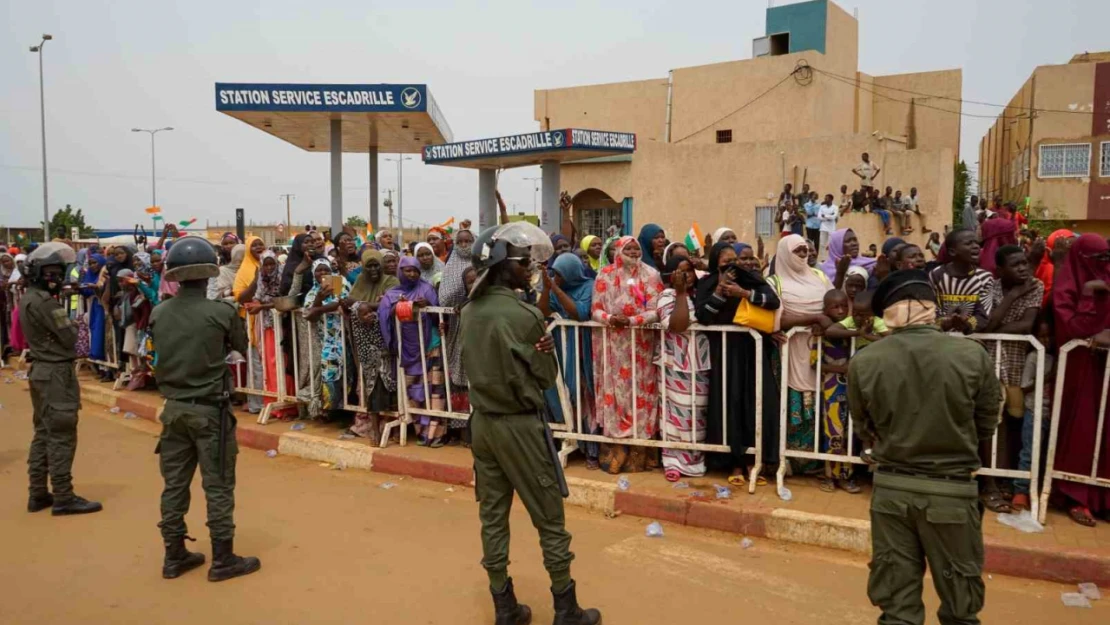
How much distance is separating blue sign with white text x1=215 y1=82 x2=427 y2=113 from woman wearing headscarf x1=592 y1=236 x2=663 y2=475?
10.3 m

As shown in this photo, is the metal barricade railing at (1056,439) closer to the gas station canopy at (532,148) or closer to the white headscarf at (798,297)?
the white headscarf at (798,297)

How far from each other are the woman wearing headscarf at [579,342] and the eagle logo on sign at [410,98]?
991 centimetres

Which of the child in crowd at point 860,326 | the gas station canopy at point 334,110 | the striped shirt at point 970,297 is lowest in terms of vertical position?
the child in crowd at point 860,326

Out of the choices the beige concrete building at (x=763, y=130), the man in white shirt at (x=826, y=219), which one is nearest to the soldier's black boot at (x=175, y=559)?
the man in white shirt at (x=826, y=219)

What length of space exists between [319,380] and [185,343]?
10.4 ft

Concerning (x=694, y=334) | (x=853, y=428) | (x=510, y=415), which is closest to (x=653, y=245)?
(x=694, y=334)

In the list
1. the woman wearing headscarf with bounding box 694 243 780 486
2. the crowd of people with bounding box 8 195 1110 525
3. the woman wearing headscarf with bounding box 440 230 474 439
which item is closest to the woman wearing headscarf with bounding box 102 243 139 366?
the crowd of people with bounding box 8 195 1110 525

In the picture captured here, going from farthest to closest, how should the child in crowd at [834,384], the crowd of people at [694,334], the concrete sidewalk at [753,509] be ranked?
the child in crowd at [834,384], the crowd of people at [694,334], the concrete sidewalk at [753,509]

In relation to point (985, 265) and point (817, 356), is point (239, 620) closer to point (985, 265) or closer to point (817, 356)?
point (817, 356)

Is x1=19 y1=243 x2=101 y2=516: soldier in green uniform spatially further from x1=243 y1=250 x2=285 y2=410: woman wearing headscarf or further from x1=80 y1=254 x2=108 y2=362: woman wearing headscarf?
x1=80 y1=254 x2=108 y2=362: woman wearing headscarf

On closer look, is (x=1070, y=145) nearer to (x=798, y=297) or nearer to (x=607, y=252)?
(x=607, y=252)

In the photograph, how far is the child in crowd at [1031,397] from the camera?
188 inches

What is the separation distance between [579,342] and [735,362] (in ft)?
4.13

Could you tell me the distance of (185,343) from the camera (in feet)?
14.3
